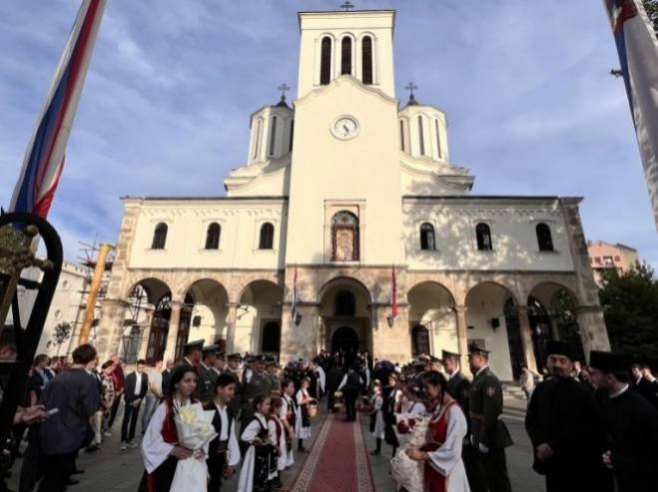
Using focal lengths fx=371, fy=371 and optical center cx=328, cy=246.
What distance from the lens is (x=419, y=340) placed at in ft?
63.8

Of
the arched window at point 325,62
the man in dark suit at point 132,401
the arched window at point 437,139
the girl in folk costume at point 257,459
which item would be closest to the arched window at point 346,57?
the arched window at point 325,62

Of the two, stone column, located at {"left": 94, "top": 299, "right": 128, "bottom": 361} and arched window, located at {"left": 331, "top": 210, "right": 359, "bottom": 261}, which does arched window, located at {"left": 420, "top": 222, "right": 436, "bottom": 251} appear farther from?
stone column, located at {"left": 94, "top": 299, "right": 128, "bottom": 361}

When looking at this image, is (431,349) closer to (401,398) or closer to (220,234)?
(220,234)

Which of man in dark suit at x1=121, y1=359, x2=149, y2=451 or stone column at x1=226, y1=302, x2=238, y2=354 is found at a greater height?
stone column at x1=226, y1=302, x2=238, y2=354

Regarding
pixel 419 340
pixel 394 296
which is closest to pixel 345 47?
pixel 394 296

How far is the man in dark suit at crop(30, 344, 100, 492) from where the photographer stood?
3631 millimetres

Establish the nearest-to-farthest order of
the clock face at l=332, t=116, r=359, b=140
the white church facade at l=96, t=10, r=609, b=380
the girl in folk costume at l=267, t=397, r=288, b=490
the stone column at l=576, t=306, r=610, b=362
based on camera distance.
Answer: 1. the girl in folk costume at l=267, t=397, r=288, b=490
2. the stone column at l=576, t=306, r=610, b=362
3. the white church facade at l=96, t=10, r=609, b=380
4. the clock face at l=332, t=116, r=359, b=140

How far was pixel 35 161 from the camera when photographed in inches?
96.0

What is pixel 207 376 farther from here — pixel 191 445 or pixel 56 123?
pixel 56 123

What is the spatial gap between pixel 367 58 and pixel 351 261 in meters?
14.6

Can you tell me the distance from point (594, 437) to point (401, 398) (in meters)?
2.77

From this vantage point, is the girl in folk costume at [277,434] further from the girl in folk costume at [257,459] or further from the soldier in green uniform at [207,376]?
the soldier in green uniform at [207,376]

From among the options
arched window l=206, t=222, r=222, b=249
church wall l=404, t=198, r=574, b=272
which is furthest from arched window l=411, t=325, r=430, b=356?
arched window l=206, t=222, r=222, b=249

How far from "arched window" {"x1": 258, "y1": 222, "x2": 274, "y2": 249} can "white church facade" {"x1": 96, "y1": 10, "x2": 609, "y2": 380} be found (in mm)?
76
